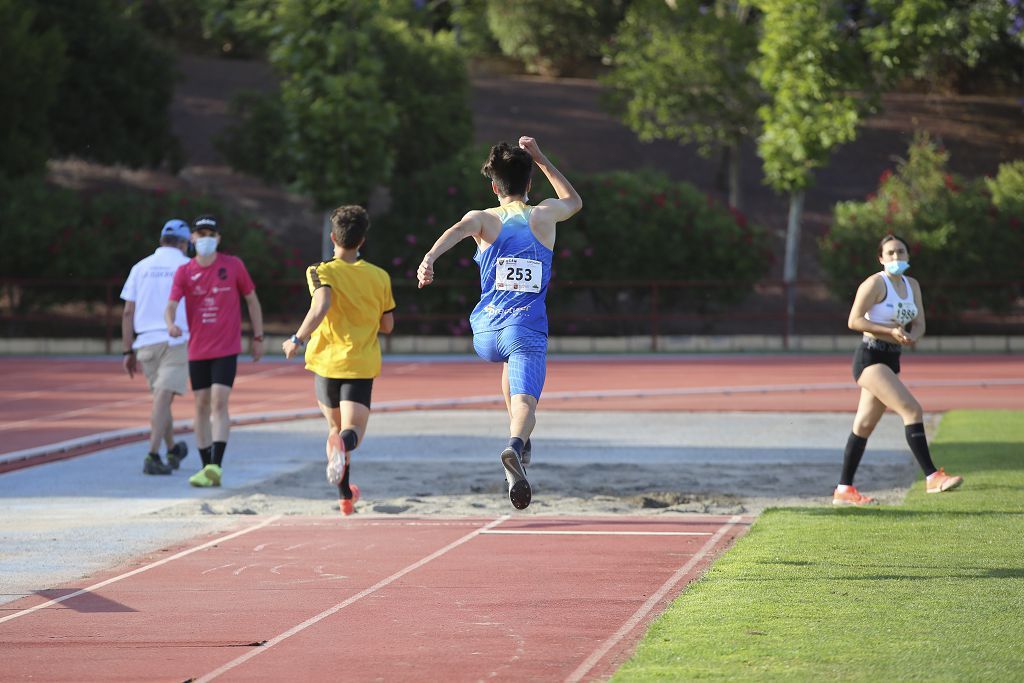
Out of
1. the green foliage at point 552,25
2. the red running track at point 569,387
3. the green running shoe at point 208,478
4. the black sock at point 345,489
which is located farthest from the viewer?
the green foliage at point 552,25

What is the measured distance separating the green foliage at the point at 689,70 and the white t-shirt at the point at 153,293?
27316 mm

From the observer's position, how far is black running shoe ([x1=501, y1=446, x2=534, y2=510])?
7.98 meters

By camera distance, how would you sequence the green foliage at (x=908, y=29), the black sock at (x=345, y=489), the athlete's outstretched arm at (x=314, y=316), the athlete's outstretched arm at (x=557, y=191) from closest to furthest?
the athlete's outstretched arm at (x=557, y=191)
the athlete's outstretched arm at (x=314, y=316)
the black sock at (x=345, y=489)
the green foliage at (x=908, y=29)

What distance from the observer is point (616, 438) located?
16.0 metres

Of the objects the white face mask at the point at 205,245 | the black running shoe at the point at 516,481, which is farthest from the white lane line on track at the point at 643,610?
the white face mask at the point at 205,245

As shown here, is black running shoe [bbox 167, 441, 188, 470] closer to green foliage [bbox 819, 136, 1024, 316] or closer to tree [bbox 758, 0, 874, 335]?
tree [bbox 758, 0, 874, 335]

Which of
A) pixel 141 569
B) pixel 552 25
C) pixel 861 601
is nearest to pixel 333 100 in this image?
pixel 141 569

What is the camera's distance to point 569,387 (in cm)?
2320

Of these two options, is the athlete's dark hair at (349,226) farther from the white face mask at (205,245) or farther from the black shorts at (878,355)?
the black shorts at (878,355)

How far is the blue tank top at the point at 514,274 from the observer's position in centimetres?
837

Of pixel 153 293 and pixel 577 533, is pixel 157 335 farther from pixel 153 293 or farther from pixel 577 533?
pixel 577 533

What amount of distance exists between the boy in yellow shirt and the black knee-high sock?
354 centimetres

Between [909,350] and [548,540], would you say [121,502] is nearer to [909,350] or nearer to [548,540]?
[548,540]

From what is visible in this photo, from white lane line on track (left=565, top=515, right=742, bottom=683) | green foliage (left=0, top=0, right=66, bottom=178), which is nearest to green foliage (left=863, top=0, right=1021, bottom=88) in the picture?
green foliage (left=0, top=0, right=66, bottom=178)
